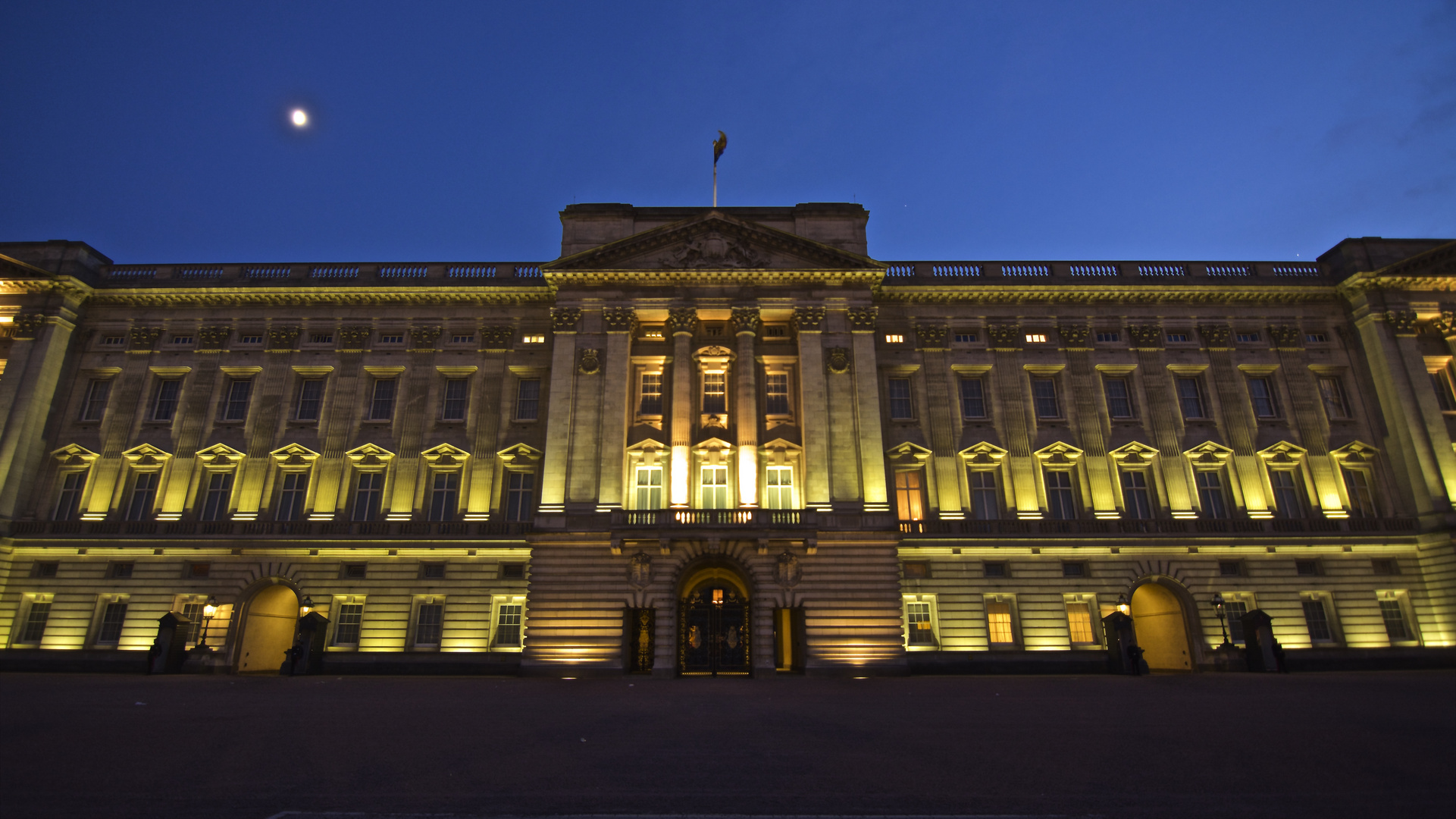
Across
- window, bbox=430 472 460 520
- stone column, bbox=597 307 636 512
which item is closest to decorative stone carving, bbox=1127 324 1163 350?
stone column, bbox=597 307 636 512

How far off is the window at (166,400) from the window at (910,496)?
39.3 m

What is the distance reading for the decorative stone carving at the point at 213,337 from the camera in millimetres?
40688

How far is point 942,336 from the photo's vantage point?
40.5m

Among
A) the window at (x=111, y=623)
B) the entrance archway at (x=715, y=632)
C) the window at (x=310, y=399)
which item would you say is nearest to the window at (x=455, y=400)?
the window at (x=310, y=399)

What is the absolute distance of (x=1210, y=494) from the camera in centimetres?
3819

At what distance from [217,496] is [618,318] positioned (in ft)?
75.9

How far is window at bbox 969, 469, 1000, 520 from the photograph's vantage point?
1483 inches

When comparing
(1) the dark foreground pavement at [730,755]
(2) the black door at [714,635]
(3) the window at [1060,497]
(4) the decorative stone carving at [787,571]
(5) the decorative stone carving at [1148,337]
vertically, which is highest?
(5) the decorative stone carving at [1148,337]

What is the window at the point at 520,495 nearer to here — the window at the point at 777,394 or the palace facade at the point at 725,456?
the palace facade at the point at 725,456

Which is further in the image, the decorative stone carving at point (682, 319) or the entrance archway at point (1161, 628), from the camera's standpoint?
the decorative stone carving at point (682, 319)

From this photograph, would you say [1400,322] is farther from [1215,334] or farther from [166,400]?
[166,400]

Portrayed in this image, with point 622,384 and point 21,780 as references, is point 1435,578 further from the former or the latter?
point 21,780

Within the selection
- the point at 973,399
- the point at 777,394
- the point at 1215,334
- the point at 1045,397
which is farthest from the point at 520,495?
the point at 1215,334

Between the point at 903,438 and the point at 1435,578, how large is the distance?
1053 inches
